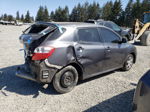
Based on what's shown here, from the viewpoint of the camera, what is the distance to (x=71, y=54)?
3.88 metres

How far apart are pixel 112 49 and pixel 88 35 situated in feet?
3.27

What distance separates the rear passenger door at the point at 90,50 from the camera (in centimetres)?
410

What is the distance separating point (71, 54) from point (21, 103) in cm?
161

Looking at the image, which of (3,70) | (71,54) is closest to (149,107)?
(71,54)

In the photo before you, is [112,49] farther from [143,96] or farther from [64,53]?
[143,96]

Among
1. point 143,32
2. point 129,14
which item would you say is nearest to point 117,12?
point 129,14

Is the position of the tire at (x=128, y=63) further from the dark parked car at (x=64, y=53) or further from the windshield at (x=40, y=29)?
the windshield at (x=40, y=29)

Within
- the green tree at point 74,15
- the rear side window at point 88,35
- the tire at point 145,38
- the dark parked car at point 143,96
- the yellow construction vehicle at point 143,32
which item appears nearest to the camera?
the dark parked car at point 143,96

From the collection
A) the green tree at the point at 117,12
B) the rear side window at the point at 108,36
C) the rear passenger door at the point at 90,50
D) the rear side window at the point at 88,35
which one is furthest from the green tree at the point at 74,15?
the rear passenger door at the point at 90,50

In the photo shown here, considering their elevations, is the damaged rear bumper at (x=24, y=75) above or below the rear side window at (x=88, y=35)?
below

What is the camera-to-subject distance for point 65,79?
156 inches

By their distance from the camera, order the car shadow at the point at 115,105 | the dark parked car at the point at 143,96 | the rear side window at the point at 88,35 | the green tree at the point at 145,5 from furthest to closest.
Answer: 1. the green tree at the point at 145,5
2. the rear side window at the point at 88,35
3. the car shadow at the point at 115,105
4. the dark parked car at the point at 143,96

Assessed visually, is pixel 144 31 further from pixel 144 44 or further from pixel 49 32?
pixel 49 32

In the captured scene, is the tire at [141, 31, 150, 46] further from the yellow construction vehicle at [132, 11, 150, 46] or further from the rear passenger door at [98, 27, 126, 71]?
the rear passenger door at [98, 27, 126, 71]
